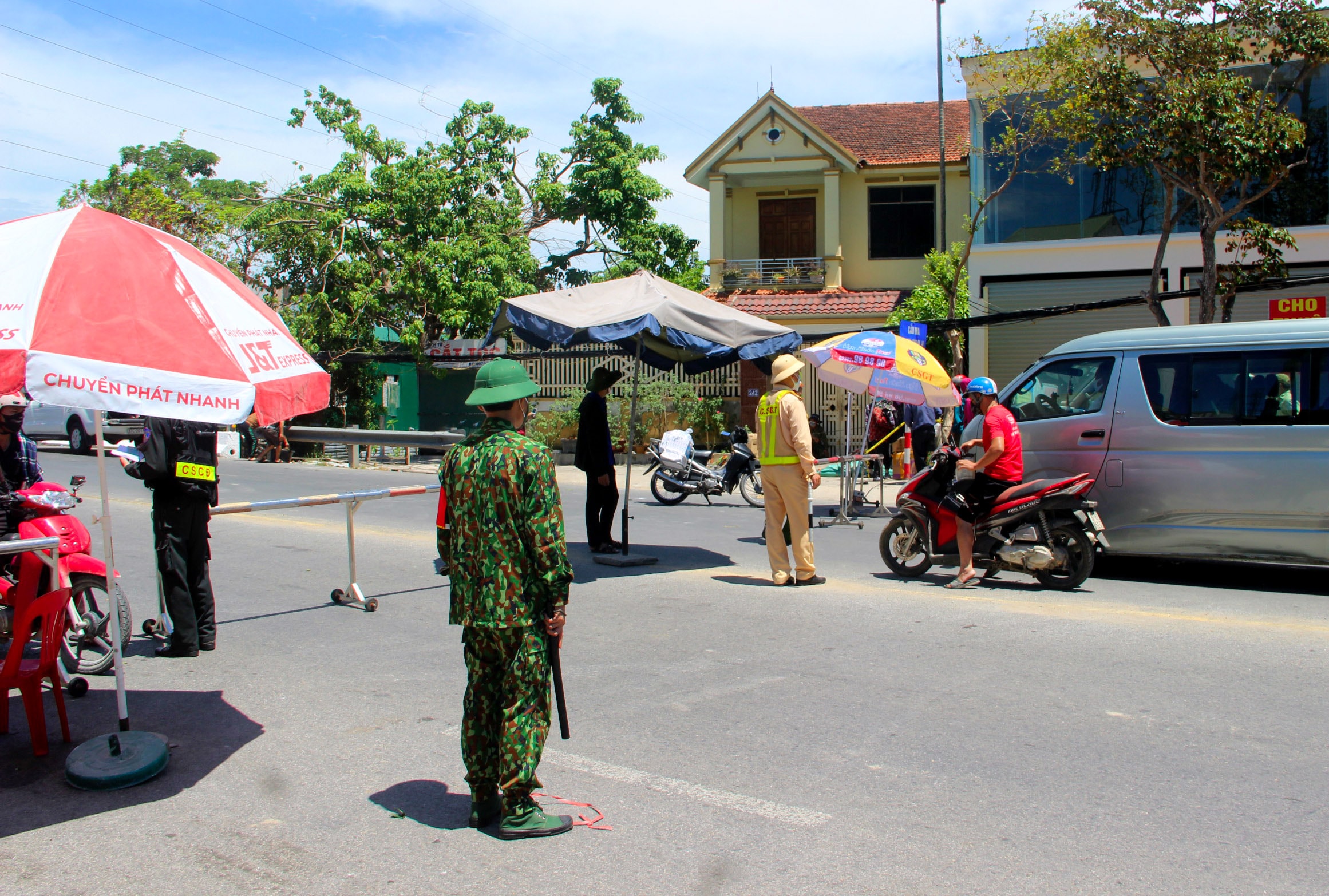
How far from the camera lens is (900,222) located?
26.1m

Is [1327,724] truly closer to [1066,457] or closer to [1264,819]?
[1264,819]

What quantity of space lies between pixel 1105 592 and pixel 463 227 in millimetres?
19124

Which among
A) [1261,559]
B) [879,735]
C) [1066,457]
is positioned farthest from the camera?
[1066,457]

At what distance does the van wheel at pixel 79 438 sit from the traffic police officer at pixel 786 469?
2001cm

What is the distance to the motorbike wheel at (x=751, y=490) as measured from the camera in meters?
14.9

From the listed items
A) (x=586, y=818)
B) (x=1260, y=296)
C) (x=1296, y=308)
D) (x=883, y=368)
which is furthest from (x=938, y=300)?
(x=586, y=818)

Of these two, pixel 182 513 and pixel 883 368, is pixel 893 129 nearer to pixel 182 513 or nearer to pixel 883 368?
pixel 883 368

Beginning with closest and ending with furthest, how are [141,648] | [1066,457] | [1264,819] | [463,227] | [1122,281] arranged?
[1264,819]
[141,648]
[1066,457]
[1122,281]
[463,227]

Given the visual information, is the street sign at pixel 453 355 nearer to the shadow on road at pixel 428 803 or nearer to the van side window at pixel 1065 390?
the van side window at pixel 1065 390

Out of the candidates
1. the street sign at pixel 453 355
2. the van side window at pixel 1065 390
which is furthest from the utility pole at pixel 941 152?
Result: the van side window at pixel 1065 390

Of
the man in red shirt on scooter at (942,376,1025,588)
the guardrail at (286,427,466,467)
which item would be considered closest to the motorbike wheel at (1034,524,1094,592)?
the man in red shirt on scooter at (942,376,1025,588)

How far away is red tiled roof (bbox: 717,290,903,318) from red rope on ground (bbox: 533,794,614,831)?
19739 millimetres

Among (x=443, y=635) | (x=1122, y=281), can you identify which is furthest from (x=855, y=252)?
(x=443, y=635)

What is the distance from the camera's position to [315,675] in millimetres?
6066
